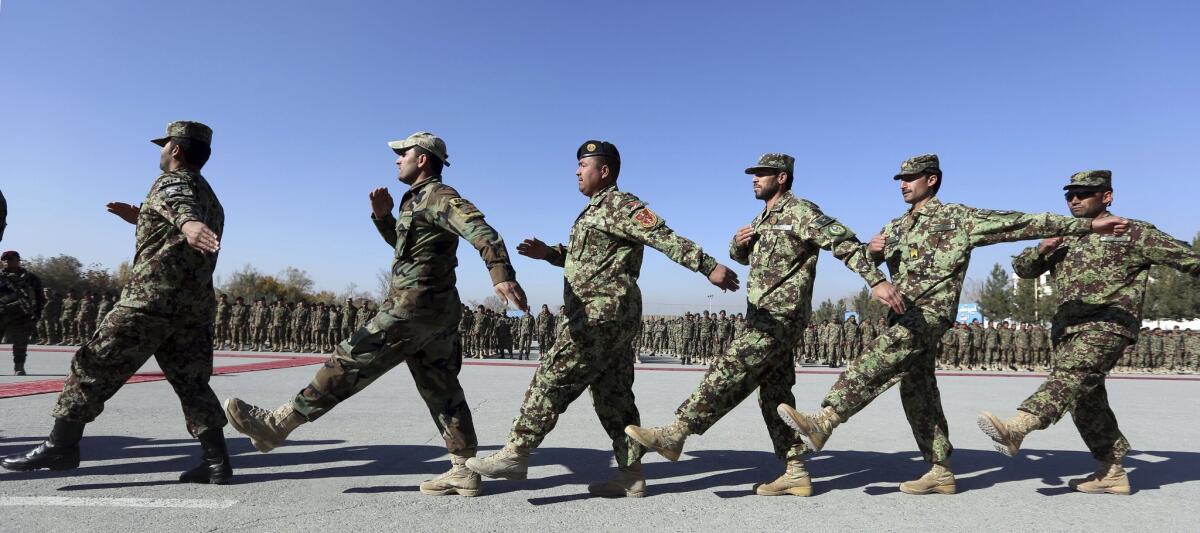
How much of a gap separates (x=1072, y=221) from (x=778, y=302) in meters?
1.48

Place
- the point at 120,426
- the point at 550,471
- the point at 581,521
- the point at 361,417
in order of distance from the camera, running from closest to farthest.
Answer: the point at 581,521
the point at 550,471
the point at 120,426
the point at 361,417

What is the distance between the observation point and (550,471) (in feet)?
12.4

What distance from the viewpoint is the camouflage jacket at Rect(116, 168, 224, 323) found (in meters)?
3.17

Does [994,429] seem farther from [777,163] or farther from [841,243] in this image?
[777,163]

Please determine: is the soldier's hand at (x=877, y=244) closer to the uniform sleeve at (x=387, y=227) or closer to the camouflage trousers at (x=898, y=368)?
the camouflage trousers at (x=898, y=368)

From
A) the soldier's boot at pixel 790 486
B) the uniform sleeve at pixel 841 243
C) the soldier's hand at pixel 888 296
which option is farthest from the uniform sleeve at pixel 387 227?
the soldier's hand at pixel 888 296

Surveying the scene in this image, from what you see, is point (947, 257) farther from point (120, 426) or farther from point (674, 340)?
point (674, 340)

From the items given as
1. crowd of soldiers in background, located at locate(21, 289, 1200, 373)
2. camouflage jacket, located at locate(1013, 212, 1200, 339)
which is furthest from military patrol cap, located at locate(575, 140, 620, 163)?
crowd of soldiers in background, located at locate(21, 289, 1200, 373)

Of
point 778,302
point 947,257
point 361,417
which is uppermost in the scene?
point 947,257

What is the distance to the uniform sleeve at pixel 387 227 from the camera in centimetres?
367

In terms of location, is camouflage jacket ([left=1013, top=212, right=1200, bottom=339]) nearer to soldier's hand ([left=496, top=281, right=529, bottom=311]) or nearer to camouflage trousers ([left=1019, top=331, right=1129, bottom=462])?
camouflage trousers ([left=1019, top=331, right=1129, bottom=462])

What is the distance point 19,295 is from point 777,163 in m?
8.32

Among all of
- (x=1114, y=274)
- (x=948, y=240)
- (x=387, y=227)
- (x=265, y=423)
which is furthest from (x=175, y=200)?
(x=1114, y=274)

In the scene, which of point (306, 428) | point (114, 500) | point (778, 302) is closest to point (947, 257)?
point (778, 302)
